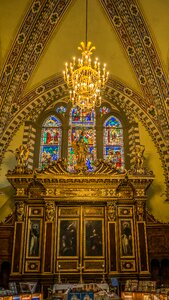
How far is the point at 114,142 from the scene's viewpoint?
16594 millimetres

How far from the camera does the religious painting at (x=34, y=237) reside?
42.4ft

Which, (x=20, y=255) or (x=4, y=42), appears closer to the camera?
(x=20, y=255)

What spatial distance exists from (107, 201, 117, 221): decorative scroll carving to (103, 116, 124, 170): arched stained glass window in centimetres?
256

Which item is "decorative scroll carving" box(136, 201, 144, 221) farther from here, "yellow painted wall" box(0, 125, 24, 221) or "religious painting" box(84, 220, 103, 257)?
"yellow painted wall" box(0, 125, 24, 221)

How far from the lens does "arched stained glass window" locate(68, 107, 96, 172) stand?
→ 16.0m

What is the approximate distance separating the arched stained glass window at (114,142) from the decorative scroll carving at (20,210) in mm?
4787

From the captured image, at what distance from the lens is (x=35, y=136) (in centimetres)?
1659

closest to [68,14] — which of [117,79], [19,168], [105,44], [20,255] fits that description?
[105,44]

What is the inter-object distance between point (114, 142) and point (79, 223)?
4.87 meters

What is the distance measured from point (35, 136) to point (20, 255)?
6102 millimetres

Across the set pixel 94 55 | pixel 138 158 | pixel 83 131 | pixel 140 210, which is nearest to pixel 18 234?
pixel 140 210

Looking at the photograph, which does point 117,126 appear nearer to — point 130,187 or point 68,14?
point 130,187

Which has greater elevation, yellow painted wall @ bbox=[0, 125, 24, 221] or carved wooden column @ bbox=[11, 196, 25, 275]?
yellow painted wall @ bbox=[0, 125, 24, 221]

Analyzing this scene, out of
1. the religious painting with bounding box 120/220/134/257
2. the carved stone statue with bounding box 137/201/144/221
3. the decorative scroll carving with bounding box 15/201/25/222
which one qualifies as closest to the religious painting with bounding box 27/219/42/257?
the decorative scroll carving with bounding box 15/201/25/222
